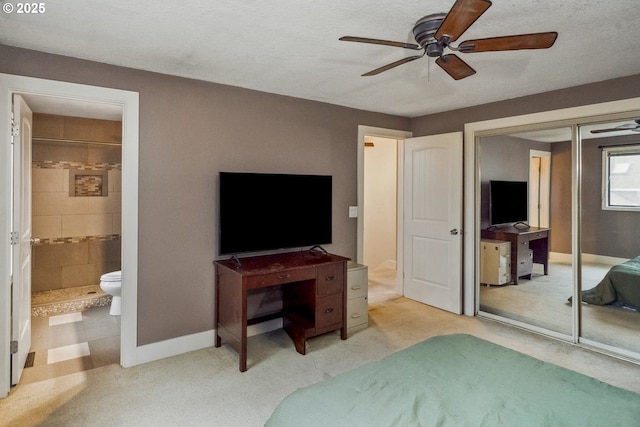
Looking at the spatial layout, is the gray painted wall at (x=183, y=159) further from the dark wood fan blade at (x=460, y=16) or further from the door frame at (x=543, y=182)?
the door frame at (x=543, y=182)

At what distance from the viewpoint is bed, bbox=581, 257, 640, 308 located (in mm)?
3219

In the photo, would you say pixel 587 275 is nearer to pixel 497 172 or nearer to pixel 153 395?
pixel 497 172

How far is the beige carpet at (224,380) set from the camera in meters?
2.21

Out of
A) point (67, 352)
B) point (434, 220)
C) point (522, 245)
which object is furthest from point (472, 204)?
point (67, 352)

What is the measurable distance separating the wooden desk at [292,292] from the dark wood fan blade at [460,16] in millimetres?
1986

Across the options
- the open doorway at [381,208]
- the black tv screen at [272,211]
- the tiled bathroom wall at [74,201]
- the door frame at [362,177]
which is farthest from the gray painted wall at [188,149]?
the open doorway at [381,208]

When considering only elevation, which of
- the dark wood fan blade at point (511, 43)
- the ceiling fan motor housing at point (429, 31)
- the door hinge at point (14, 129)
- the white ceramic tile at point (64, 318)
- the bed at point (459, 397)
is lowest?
the white ceramic tile at point (64, 318)

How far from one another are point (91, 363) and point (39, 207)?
9.08ft

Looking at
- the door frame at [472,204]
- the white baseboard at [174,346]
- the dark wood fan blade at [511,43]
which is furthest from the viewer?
the door frame at [472,204]

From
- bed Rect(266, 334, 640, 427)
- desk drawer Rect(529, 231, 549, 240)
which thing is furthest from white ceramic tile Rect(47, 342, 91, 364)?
desk drawer Rect(529, 231, 549, 240)

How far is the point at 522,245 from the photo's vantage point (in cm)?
431

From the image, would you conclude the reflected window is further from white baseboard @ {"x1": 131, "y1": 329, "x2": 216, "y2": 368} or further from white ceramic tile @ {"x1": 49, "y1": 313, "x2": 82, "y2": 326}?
white ceramic tile @ {"x1": 49, "y1": 313, "x2": 82, "y2": 326}

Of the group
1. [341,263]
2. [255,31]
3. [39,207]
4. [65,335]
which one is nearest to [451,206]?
[341,263]

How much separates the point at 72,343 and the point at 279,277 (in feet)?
6.60
